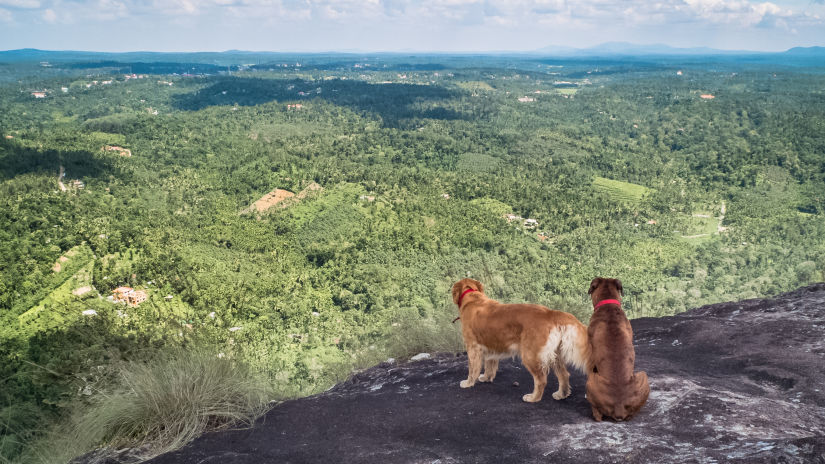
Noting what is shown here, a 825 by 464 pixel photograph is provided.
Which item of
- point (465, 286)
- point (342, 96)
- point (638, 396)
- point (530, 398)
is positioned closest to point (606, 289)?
point (638, 396)

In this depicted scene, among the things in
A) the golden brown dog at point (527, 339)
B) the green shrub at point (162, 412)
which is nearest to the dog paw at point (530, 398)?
the golden brown dog at point (527, 339)

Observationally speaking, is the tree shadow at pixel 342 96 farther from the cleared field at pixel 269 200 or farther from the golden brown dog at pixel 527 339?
the golden brown dog at pixel 527 339

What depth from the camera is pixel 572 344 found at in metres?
4.41

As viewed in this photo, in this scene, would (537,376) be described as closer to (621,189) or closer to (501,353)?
(501,353)

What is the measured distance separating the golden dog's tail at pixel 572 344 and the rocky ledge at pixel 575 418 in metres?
0.43

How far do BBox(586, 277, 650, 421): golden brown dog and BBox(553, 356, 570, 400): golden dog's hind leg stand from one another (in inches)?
14.0

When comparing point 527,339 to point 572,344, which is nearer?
point 572,344

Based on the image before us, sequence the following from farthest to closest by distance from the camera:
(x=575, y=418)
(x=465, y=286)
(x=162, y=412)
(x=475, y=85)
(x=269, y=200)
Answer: (x=475, y=85)
(x=269, y=200)
(x=465, y=286)
(x=162, y=412)
(x=575, y=418)

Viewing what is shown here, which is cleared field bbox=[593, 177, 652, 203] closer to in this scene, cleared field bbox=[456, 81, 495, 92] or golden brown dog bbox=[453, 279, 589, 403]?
golden brown dog bbox=[453, 279, 589, 403]

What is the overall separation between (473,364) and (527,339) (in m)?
0.89

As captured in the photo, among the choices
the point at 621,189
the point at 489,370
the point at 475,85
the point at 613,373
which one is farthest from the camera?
the point at 475,85

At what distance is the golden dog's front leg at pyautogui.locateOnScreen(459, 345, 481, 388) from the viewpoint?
17.0 feet

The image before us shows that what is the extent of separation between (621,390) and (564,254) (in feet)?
122

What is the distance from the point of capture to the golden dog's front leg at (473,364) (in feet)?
17.0
